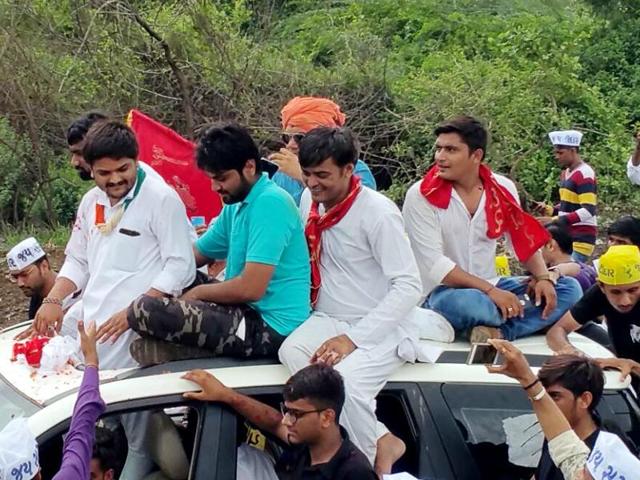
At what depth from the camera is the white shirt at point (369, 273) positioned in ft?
12.2

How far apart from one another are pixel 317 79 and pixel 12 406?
9.04 meters

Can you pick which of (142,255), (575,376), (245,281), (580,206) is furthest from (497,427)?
(580,206)

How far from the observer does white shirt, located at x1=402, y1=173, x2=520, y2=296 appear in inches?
176

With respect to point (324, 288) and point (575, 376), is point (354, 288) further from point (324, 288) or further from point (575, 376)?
point (575, 376)

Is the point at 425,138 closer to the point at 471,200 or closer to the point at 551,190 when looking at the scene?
the point at 551,190

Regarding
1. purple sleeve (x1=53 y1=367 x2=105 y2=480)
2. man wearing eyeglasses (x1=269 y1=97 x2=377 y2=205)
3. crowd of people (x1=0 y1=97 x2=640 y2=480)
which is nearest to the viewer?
purple sleeve (x1=53 y1=367 x2=105 y2=480)

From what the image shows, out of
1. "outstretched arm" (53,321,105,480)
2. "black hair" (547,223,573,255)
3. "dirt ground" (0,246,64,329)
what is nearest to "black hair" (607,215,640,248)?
"black hair" (547,223,573,255)

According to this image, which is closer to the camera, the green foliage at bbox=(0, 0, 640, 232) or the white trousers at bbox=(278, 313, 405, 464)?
the white trousers at bbox=(278, 313, 405, 464)

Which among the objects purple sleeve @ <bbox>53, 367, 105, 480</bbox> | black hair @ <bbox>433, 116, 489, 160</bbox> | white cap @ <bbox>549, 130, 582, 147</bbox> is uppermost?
black hair @ <bbox>433, 116, 489, 160</bbox>

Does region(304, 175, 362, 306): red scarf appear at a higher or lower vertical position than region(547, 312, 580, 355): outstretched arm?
higher

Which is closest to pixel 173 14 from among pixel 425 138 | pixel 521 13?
pixel 425 138

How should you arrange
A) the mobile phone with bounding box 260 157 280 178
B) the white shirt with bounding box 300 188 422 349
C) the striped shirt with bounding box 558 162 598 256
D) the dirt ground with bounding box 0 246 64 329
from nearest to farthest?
the white shirt with bounding box 300 188 422 349
the mobile phone with bounding box 260 157 280 178
the striped shirt with bounding box 558 162 598 256
the dirt ground with bounding box 0 246 64 329

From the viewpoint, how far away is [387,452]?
356 centimetres

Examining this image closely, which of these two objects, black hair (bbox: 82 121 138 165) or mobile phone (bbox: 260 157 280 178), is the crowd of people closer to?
black hair (bbox: 82 121 138 165)
